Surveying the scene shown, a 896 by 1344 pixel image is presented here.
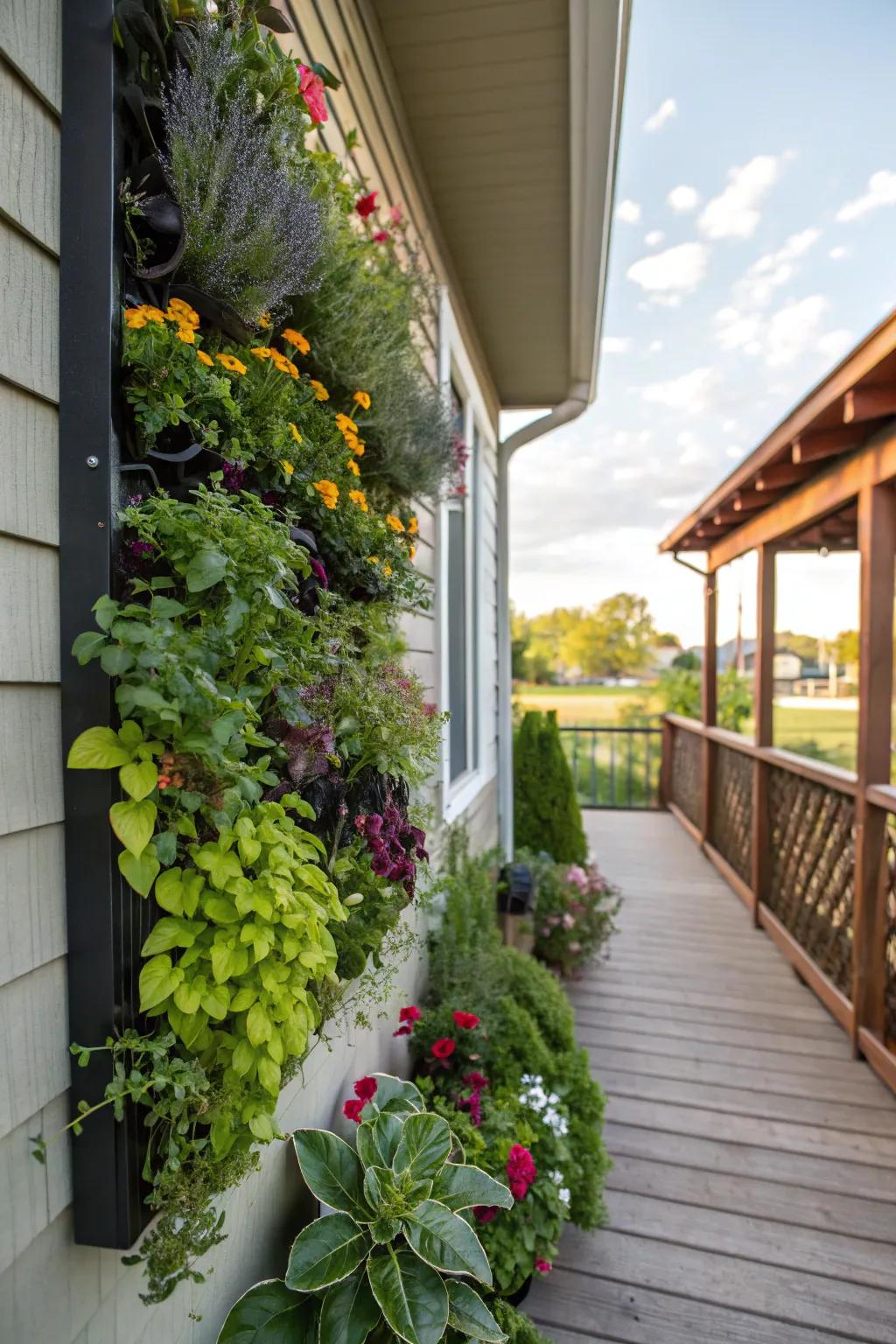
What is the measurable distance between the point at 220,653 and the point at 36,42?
67cm

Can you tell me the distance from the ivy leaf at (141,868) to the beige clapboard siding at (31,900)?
8 cm

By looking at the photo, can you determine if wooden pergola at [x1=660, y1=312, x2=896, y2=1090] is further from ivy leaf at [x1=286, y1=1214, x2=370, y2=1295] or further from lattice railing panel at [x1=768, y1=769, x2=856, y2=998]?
ivy leaf at [x1=286, y1=1214, x2=370, y2=1295]

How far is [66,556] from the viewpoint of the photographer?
736 mm

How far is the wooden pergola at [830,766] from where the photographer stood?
2869mm

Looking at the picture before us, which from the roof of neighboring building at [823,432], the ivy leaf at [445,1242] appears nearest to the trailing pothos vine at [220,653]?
the ivy leaf at [445,1242]

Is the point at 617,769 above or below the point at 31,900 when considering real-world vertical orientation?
below

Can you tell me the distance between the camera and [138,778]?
688mm

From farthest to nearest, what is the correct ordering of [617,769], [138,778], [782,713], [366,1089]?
[782,713] → [617,769] → [366,1089] → [138,778]

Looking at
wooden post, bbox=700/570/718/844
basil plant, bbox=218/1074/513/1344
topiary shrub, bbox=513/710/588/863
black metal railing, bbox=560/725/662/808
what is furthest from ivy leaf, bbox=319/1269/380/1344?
black metal railing, bbox=560/725/662/808

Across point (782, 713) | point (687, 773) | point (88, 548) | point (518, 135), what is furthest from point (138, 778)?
point (782, 713)

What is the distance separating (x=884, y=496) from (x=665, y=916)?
3.05 metres

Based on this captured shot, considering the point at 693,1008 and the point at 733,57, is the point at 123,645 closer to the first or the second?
the point at 693,1008

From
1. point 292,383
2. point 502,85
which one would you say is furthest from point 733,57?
point 292,383

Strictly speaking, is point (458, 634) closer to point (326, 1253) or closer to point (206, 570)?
point (326, 1253)
